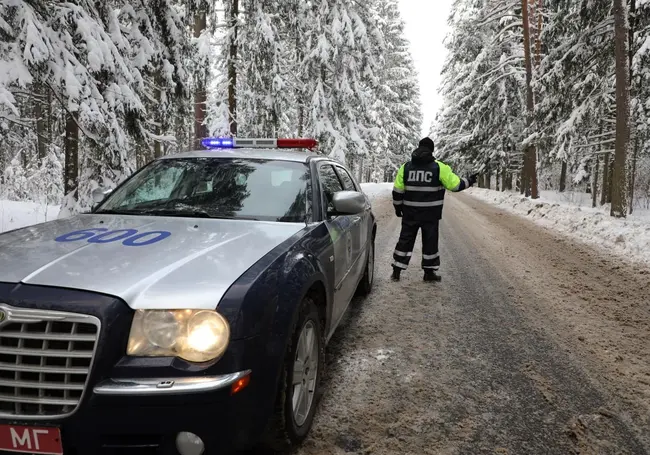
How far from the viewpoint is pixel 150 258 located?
221 cm

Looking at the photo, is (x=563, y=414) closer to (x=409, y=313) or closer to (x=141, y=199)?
(x=409, y=313)

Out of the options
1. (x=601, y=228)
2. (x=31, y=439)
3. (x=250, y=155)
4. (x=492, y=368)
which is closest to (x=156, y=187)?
(x=250, y=155)

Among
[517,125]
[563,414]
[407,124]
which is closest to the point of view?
[563,414]

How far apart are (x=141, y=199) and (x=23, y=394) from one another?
2040mm

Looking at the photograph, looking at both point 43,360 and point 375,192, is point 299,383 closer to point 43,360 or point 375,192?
point 43,360

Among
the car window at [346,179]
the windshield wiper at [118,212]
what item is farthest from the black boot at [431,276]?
the windshield wiper at [118,212]

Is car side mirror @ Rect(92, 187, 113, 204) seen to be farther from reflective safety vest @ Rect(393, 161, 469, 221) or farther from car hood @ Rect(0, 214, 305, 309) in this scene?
reflective safety vest @ Rect(393, 161, 469, 221)

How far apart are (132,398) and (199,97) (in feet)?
45.0

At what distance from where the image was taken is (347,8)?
19.1 meters

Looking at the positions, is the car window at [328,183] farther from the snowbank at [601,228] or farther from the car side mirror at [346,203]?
the snowbank at [601,228]

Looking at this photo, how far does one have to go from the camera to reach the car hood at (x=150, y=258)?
1.89 metres

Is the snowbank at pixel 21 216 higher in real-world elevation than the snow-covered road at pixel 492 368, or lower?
higher

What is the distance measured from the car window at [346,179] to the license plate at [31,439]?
3722mm

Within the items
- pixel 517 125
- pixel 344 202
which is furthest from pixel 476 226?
pixel 517 125
